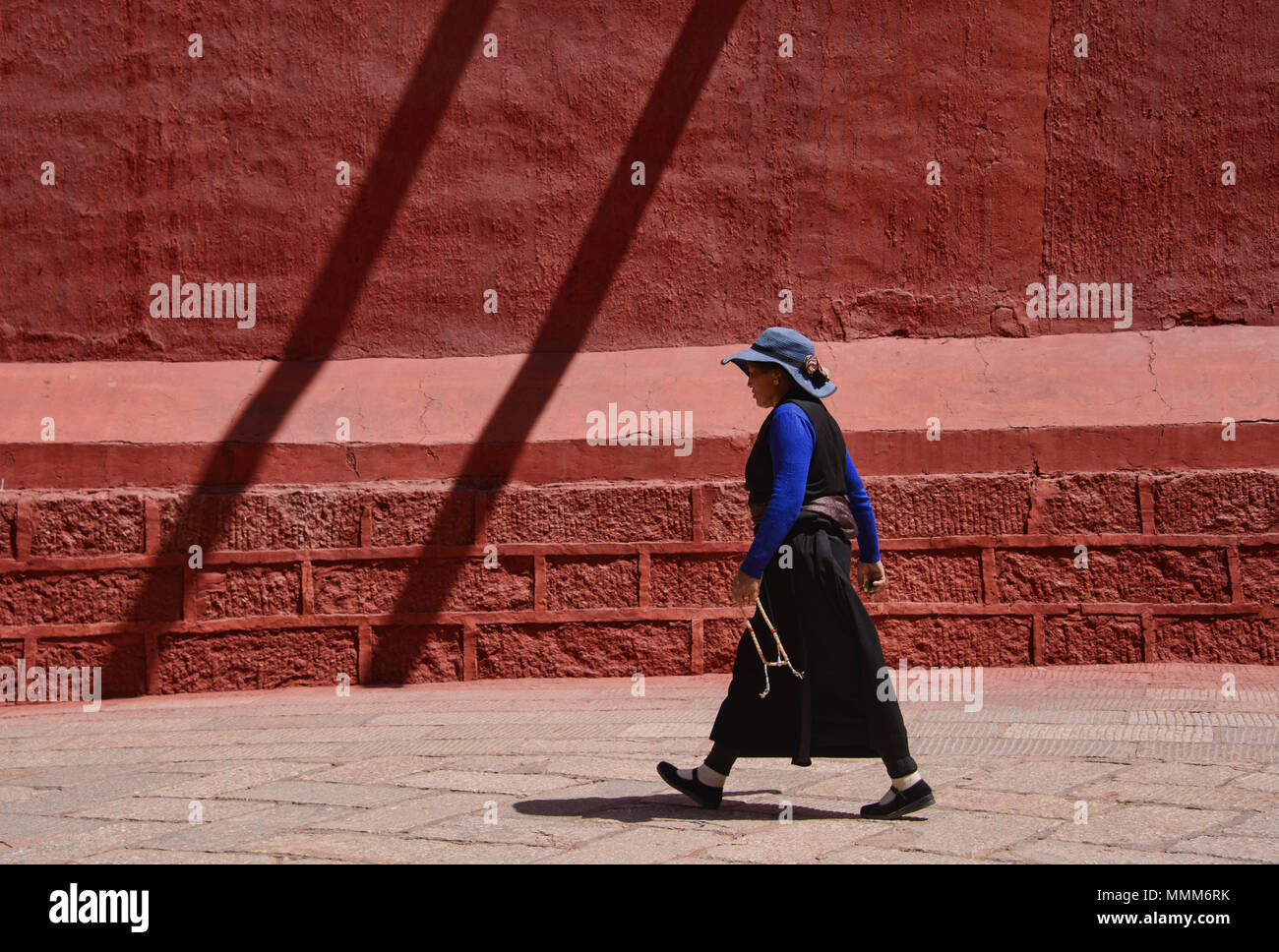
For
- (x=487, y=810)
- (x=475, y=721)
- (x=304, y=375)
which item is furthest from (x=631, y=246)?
(x=487, y=810)

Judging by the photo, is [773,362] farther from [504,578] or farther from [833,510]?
[504,578]

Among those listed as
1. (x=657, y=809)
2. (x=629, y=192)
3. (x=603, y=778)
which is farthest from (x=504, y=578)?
(x=657, y=809)

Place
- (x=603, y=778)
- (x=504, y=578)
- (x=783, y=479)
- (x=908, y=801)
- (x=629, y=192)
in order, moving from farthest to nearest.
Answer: (x=629, y=192)
(x=504, y=578)
(x=603, y=778)
(x=783, y=479)
(x=908, y=801)

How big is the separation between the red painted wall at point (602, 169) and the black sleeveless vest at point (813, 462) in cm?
327

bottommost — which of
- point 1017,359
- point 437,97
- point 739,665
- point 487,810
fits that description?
point 487,810

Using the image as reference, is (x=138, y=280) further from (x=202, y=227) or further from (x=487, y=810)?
(x=487, y=810)

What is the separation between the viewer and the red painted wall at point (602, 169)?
301 inches

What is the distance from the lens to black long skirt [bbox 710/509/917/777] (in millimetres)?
4348

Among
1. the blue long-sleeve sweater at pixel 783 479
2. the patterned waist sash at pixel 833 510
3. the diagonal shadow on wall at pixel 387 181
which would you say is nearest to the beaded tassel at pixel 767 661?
the blue long-sleeve sweater at pixel 783 479

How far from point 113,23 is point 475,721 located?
4.83 m

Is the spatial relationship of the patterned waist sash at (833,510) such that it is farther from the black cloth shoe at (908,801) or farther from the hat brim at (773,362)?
the black cloth shoe at (908,801)

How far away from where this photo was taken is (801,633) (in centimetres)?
443

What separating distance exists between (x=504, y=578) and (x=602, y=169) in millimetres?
2478

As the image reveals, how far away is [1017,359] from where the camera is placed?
757 cm
